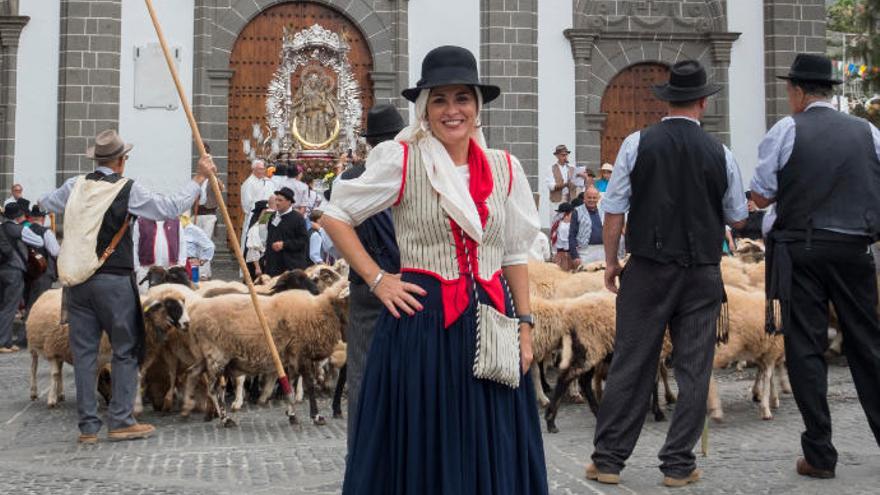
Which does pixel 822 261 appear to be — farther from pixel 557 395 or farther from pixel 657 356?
pixel 557 395

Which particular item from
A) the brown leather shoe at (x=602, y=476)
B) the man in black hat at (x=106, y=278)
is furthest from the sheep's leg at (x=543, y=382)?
the brown leather shoe at (x=602, y=476)

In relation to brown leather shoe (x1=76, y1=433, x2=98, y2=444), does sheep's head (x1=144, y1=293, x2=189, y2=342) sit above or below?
above

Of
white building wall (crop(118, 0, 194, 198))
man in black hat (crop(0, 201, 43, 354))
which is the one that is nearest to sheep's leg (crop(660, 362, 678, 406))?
man in black hat (crop(0, 201, 43, 354))

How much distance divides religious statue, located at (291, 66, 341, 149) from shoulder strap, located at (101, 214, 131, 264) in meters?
14.8

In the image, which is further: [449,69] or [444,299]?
[449,69]

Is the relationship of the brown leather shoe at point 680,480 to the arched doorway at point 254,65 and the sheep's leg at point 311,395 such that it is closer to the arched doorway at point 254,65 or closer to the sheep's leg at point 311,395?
the sheep's leg at point 311,395

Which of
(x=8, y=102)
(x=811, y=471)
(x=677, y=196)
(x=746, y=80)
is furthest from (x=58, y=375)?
(x=746, y=80)

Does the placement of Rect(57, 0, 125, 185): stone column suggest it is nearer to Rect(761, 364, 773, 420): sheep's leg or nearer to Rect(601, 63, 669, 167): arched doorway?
Rect(601, 63, 669, 167): arched doorway

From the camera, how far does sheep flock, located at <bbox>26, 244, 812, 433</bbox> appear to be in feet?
30.8

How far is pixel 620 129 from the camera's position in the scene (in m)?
24.9

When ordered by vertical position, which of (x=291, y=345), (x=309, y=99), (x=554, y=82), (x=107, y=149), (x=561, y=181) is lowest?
(x=291, y=345)

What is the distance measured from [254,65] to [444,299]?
64.7ft

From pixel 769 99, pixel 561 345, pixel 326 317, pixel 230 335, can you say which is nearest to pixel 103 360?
pixel 230 335

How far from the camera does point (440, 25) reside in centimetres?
2388
